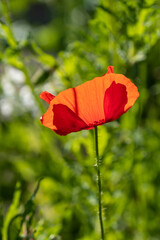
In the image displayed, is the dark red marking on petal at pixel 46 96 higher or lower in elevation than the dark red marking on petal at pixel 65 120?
higher

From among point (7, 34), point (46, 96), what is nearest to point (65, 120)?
point (46, 96)

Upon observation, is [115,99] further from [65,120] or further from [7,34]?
[7,34]

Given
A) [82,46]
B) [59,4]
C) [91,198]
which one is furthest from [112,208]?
[59,4]

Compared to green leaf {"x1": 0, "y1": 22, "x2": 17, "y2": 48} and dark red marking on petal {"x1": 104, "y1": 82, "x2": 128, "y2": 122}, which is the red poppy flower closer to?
dark red marking on petal {"x1": 104, "y1": 82, "x2": 128, "y2": 122}

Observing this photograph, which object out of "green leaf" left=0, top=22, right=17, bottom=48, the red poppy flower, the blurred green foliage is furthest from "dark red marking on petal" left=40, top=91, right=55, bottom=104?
"green leaf" left=0, top=22, right=17, bottom=48

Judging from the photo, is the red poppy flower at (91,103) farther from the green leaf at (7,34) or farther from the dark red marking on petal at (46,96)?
the green leaf at (7,34)

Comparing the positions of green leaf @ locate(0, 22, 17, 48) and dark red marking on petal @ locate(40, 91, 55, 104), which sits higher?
green leaf @ locate(0, 22, 17, 48)

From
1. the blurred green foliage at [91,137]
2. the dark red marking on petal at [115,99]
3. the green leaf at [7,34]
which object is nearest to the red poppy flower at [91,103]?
the dark red marking on petal at [115,99]
